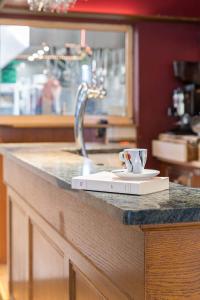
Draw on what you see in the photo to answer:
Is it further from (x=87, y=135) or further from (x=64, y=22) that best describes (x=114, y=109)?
(x=64, y=22)

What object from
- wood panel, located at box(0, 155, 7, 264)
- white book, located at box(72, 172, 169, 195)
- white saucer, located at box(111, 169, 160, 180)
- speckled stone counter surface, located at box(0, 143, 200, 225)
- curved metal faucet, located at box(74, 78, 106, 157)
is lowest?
wood panel, located at box(0, 155, 7, 264)

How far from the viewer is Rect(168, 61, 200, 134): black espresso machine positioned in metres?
5.11

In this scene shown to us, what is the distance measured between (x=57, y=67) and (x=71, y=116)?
1.59ft

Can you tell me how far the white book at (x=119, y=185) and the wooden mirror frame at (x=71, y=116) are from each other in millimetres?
3344

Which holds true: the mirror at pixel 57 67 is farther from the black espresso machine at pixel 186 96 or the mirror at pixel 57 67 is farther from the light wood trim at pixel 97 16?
the black espresso machine at pixel 186 96

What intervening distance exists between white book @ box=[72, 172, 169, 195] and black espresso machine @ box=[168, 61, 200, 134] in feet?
11.7

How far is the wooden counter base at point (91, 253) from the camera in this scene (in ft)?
4.09

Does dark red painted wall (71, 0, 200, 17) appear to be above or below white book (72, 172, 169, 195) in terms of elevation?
above

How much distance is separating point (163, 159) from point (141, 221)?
3.83 meters

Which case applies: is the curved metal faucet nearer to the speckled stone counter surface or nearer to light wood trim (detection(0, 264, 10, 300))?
light wood trim (detection(0, 264, 10, 300))

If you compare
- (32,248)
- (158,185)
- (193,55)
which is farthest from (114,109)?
(158,185)

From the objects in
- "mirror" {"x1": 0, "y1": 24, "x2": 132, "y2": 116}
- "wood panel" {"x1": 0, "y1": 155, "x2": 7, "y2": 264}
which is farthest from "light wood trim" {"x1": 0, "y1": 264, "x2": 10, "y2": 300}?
"mirror" {"x1": 0, "y1": 24, "x2": 132, "y2": 116}

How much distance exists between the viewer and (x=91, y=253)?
164 cm

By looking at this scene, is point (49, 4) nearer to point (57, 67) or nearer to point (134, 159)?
point (57, 67)
